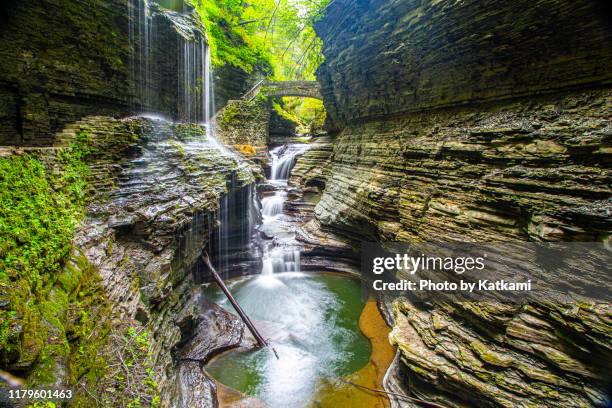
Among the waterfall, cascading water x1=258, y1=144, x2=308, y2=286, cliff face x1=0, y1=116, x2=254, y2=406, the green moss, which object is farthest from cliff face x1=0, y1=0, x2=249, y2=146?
cascading water x1=258, y1=144, x2=308, y2=286

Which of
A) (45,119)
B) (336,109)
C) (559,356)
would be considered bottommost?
(559,356)

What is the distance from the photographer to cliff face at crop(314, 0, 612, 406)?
407cm

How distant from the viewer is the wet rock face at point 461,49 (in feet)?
15.3

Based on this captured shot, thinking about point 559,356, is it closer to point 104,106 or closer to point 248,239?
point 248,239

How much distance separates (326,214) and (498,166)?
7055 mm

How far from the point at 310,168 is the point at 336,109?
14.3 ft

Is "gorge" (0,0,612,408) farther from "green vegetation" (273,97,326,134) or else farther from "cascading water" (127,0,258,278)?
"green vegetation" (273,97,326,134)

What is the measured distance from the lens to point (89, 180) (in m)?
Result: 5.11

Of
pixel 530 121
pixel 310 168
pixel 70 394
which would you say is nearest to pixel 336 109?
pixel 310 168

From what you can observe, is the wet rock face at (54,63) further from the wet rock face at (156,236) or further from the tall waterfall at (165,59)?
the wet rock face at (156,236)

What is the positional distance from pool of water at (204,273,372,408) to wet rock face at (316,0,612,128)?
6977 millimetres

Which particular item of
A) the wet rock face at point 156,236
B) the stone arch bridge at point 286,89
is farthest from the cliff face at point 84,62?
the stone arch bridge at point 286,89

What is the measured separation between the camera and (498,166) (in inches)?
219

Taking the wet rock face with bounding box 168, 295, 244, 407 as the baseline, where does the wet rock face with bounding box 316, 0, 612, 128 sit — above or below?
above
